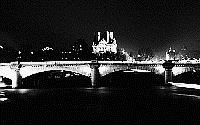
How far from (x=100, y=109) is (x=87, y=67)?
3006 centimetres

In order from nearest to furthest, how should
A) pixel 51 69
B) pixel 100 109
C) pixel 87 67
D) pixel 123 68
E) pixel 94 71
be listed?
pixel 100 109
pixel 51 69
pixel 94 71
pixel 87 67
pixel 123 68

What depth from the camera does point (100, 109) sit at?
4125 centimetres

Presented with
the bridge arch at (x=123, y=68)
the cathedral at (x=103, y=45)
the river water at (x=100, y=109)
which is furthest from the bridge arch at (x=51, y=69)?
the cathedral at (x=103, y=45)

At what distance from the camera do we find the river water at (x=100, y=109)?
33.3 meters

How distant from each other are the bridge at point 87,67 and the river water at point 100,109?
12.8 metres

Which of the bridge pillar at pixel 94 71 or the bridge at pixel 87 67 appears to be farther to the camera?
the bridge pillar at pixel 94 71

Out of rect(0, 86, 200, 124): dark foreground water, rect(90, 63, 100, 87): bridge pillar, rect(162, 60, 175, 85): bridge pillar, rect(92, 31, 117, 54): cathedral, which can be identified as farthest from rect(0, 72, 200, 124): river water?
rect(92, 31, 117, 54): cathedral

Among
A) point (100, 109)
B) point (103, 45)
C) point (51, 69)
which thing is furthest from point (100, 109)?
point (103, 45)

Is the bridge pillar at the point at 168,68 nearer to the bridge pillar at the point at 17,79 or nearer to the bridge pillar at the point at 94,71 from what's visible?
the bridge pillar at the point at 94,71

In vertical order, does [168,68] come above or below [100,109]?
above

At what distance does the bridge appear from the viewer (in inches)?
2731

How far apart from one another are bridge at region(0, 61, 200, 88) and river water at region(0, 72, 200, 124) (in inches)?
506

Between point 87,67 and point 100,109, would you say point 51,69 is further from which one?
point 100,109

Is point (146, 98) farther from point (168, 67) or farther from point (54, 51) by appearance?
point (54, 51)
